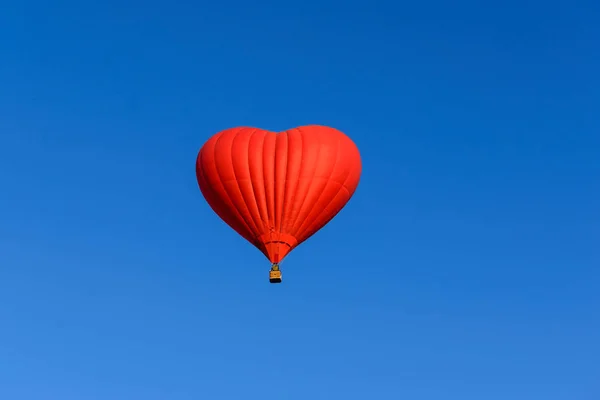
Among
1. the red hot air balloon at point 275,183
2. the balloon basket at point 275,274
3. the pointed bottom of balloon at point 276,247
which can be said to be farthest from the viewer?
the red hot air balloon at point 275,183

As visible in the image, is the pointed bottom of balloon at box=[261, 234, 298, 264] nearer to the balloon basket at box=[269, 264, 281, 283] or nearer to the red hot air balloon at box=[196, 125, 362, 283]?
the red hot air balloon at box=[196, 125, 362, 283]

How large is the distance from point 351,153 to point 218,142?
553cm

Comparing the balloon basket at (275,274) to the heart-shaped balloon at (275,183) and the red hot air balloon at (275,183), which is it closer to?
the red hot air balloon at (275,183)

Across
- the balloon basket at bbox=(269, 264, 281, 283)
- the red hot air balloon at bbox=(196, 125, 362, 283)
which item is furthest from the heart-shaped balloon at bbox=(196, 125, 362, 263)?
the balloon basket at bbox=(269, 264, 281, 283)

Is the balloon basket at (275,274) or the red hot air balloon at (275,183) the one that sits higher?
the red hot air balloon at (275,183)

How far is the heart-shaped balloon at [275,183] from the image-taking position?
5184 cm

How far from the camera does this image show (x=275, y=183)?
5191cm

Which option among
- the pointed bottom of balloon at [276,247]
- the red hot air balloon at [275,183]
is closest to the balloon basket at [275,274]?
the red hot air balloon at [275,183]

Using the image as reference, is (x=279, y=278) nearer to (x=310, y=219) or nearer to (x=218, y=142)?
(x=310, y=219)

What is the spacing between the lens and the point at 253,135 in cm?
5306

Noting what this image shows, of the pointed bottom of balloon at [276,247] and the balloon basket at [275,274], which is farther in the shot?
the pointed bottom of balloon at [276,247]

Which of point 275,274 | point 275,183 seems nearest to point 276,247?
point 275,274

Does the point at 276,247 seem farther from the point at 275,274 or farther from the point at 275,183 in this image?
the point at 275,183

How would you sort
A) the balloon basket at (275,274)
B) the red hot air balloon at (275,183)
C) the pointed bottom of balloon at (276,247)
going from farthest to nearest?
the red hot air balloon at (275,183)
the pointed bottom of balloon at (276,247)
the balloon basket at (275,274)
